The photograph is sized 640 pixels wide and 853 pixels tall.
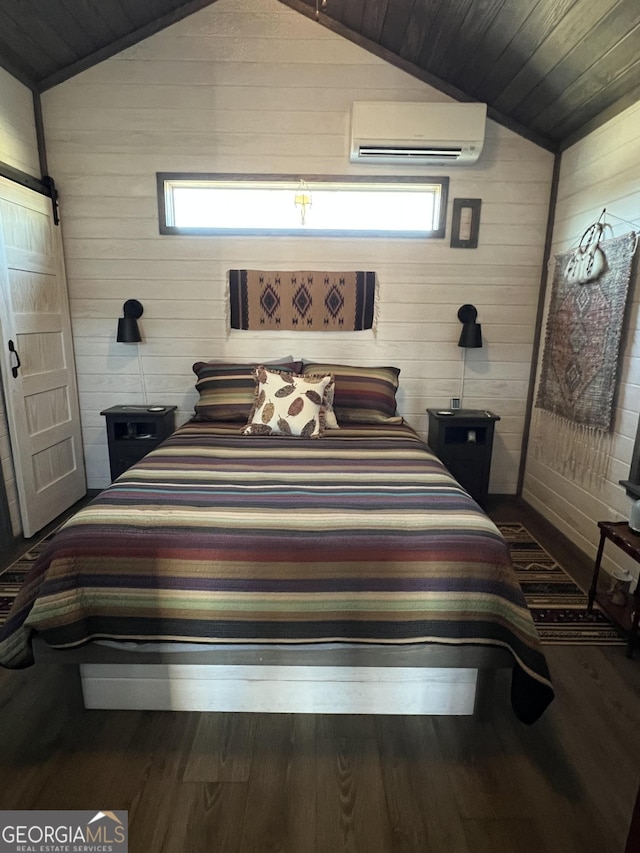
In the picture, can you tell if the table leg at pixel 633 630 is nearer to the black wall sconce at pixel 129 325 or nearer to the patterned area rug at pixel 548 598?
the patterned area rug at pixel 548 598

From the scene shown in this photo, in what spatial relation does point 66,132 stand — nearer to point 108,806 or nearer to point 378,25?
point 378,25

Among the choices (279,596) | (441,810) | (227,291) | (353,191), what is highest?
(353,191)

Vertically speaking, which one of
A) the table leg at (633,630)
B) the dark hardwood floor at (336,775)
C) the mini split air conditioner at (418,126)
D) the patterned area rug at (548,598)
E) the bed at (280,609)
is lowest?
the dark hardwood floor at (336,775)

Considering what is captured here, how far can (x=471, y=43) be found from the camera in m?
2.56

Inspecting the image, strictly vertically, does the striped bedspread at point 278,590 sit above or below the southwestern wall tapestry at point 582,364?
below

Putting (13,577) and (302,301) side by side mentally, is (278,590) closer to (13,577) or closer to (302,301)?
(13,577)

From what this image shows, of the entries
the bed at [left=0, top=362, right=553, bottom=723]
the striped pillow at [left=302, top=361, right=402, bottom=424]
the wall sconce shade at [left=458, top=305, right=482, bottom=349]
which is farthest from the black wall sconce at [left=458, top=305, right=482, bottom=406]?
the bed at [left=0, top=362, right=553, bottom=723]

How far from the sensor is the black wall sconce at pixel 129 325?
10.3 ft

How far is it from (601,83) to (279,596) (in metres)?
2.82

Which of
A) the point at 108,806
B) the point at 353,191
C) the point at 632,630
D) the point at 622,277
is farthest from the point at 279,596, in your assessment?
the point at 353,191

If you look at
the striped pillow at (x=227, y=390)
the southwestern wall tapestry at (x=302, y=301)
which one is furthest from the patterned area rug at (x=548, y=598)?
the southwestern wall tapestry at (x=302, y=301)

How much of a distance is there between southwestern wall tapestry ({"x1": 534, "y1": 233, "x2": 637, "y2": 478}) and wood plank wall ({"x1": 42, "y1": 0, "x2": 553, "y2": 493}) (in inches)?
11.1

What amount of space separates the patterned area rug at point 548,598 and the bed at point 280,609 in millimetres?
725

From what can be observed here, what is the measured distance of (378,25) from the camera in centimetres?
279
